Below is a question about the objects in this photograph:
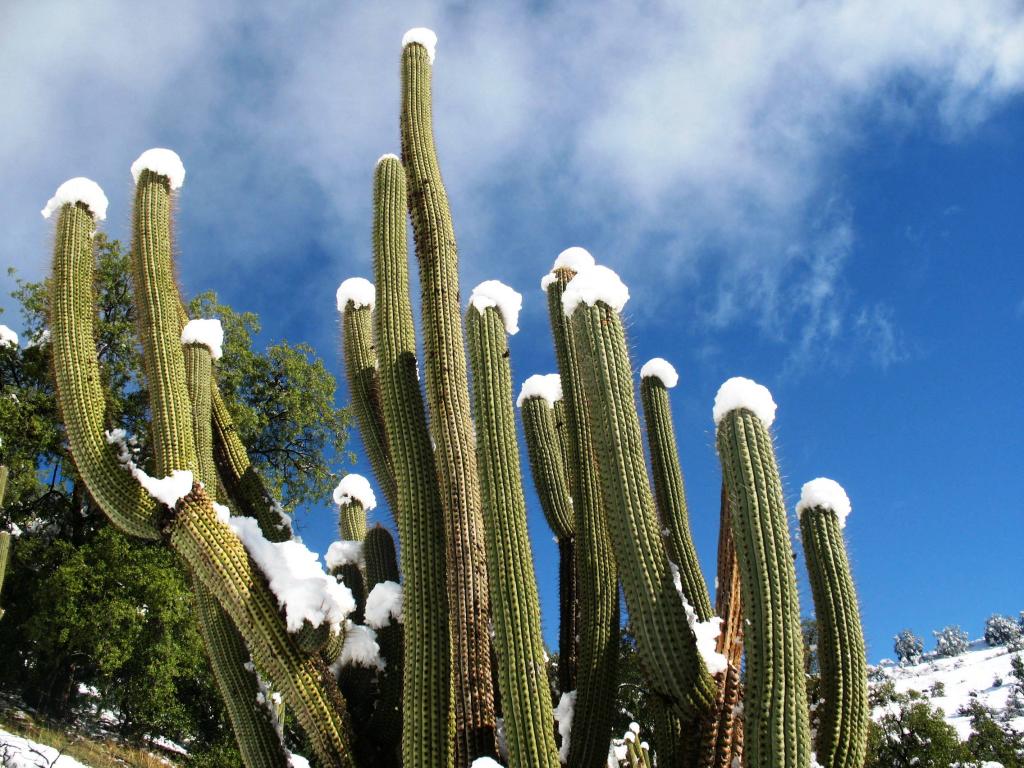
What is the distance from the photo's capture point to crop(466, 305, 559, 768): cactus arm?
386cm

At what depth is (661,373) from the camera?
5527mm

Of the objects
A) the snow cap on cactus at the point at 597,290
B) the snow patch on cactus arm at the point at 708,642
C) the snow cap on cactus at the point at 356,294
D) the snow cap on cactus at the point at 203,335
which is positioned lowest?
the snow patch on cactus arm at the point at 708,642

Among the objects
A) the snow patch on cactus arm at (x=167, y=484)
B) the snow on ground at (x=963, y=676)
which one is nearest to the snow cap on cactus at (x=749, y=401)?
the snow patch on cactus arm at (x=167, y=484)

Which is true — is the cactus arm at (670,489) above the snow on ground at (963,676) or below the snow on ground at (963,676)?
below

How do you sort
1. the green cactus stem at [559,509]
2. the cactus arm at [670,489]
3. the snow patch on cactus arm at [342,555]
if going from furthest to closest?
the snow patch on cactus arm at [342,555] → the green cactus stem at [559,509] → the cactus arm at [670,489]

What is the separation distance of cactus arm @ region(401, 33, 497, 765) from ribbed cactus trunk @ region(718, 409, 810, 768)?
136cm

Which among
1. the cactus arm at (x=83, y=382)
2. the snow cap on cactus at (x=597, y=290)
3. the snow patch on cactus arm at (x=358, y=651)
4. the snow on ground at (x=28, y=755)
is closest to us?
the snow cap on cactus at (x=597, y=290)

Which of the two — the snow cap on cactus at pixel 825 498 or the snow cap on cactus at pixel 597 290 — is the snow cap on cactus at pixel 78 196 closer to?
the snow cap on cactus at pixel 597 290

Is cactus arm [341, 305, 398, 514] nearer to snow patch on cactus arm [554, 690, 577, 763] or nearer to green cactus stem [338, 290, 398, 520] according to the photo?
green cactus stem [338, 290, 398, 520]

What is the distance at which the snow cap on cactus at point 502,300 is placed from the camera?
5.02 m

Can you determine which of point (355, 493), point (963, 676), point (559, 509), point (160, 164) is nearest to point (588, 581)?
point (559, 509)

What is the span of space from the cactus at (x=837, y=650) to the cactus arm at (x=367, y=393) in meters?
2.55

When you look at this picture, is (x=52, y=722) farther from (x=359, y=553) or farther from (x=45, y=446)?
(x=359, y=553)

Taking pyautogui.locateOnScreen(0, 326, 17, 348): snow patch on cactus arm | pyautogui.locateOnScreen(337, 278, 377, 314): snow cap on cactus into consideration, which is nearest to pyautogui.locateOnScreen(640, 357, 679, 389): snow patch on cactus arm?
pyautogui.locateOnScreen(337, 278, 377, 314): snow cap on cactus
